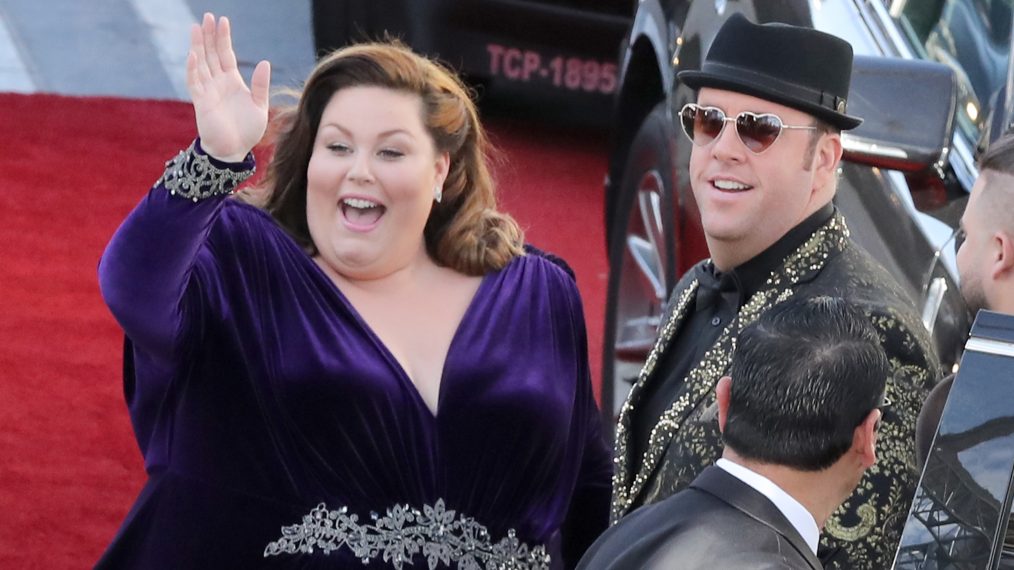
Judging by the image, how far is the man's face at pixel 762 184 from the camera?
10.4 feet

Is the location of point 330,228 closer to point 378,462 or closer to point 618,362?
point 378,462

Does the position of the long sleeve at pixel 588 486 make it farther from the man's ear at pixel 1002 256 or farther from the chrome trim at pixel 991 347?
the chrome trim at pixel 991 347

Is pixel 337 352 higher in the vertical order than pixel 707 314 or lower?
lower

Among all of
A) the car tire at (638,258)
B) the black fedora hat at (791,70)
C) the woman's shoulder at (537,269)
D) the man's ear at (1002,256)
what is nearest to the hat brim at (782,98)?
the black fedora hat at (791,70)

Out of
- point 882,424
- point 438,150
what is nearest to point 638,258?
point 438,150

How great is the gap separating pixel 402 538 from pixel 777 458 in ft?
4.53

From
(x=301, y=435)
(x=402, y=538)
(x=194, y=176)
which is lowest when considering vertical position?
(x=402, y=538)

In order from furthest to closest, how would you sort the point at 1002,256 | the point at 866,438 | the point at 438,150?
the point at 438,150 → the point at 1002,256 → the point at 866,438

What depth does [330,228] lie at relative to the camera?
3.66 metres

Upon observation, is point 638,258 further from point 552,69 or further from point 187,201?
point 552,69

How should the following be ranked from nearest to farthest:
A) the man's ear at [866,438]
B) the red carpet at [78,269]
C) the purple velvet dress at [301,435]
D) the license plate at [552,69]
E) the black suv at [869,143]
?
the man's ear at [866,438], the purple velvet dress at [301,435], the black suv at [869,143], the red carpet at [78,269], the license plate at [552,69]

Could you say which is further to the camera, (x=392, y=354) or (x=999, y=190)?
(x=392, y=354)

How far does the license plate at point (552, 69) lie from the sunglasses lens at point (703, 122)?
213 inches

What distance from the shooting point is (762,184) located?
3.18 m
